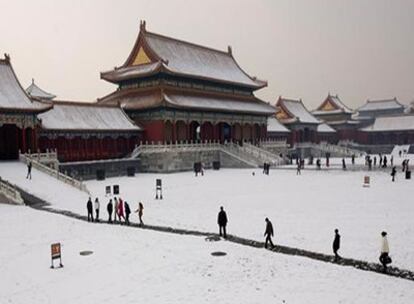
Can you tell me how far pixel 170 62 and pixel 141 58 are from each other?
4.11 m

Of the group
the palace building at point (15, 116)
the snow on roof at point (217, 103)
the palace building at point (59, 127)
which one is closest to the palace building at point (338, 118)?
the snow on roof at point (217, 103)

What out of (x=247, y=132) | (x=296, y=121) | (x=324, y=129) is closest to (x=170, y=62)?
(x=247, y=132)

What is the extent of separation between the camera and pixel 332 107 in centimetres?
10075

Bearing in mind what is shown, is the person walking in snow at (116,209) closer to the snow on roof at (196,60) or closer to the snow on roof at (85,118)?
the snow on roof at (85,118)

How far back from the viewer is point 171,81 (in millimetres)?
53906

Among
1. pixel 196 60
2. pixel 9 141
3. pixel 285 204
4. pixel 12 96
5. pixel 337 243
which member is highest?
pixel 196 60

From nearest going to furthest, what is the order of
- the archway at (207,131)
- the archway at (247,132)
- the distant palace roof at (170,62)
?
the distant palace roof at (170,62)
the archway at (207,131)
the archway at (247,132)

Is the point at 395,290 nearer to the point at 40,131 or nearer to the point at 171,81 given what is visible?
the point at 40,131

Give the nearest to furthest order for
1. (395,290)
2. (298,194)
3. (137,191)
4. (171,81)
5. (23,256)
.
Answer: (395,290), (23,256), (298,194), (137,191), (171,81)

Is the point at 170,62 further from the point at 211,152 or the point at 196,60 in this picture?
the point at 211,152

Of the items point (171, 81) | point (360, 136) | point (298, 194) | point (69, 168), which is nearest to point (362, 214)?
point (298, 194)

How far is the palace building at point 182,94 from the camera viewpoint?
51.3 metres

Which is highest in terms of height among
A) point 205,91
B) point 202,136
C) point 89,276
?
point 205,91

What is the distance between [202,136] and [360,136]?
5208 cm
